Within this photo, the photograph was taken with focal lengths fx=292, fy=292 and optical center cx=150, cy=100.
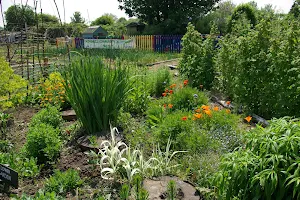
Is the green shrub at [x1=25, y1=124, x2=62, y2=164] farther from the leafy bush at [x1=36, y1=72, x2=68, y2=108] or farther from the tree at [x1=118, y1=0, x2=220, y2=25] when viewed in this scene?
the tree at [x1=118, y1=0, x2=220, y2=25]

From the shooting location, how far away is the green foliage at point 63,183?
106 inches

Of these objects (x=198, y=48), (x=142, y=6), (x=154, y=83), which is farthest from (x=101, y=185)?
(x=142, y=6)

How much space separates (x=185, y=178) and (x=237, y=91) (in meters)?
2.85

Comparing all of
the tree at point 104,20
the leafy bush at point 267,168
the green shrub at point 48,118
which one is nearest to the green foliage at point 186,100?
the green shrub at point 48,118

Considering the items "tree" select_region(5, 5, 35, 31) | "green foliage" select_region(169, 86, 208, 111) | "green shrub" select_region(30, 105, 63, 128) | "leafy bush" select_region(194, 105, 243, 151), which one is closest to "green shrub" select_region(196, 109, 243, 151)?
"leafy bush" select_region(194, 105, 243, 151)

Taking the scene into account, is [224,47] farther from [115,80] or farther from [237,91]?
[115,80]

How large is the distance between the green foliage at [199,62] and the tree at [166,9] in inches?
718

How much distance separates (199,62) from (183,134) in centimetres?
357

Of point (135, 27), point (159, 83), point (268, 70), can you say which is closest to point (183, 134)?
point (268, 70)

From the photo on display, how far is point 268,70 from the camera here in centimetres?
473

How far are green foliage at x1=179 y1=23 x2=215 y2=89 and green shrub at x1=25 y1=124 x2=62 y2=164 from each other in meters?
3.95

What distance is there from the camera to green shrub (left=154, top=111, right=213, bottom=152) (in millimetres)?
3406

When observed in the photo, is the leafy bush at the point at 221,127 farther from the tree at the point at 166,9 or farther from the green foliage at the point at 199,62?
the tree at the point at 166,9

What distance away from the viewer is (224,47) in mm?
6016
